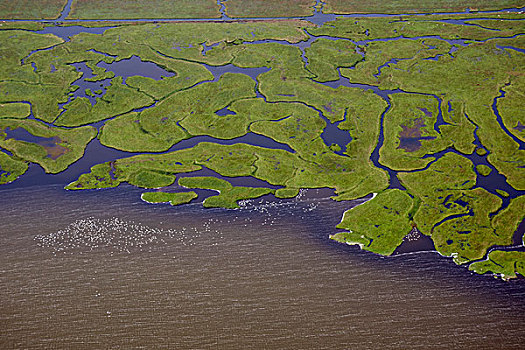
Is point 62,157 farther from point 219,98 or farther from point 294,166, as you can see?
point 294,166

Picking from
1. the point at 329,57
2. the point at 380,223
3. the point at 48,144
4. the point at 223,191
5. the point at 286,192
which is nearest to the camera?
the point at 380,223

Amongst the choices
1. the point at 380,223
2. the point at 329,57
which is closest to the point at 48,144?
the point at 380,223

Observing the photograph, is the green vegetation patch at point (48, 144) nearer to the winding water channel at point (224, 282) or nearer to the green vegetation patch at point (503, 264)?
the winding water channel at point (224, 282)

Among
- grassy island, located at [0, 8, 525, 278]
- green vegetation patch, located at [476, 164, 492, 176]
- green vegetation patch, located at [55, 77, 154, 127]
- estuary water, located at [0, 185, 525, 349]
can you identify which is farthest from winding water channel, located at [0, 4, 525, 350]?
green vegetation patch, located at [55, 77, 154, 127]

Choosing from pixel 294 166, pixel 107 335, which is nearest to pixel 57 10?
pixel 294 166

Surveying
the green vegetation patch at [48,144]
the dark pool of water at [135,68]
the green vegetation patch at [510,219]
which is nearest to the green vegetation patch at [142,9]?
the dark pool of water at [135,68]

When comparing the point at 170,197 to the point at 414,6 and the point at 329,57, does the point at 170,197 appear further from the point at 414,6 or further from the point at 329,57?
the point at 414,6

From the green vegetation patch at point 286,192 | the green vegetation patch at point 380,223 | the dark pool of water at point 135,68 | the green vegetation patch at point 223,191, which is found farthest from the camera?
the dark pool of water at point 135,68
